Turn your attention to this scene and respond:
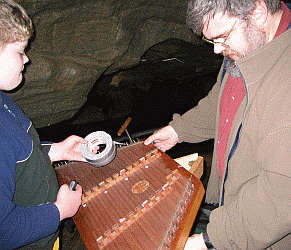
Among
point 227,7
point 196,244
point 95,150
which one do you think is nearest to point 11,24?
point 95,150

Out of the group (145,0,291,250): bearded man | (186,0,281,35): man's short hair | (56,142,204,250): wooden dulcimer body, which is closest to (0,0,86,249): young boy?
(56,142,204,250): wooden dulcimer body

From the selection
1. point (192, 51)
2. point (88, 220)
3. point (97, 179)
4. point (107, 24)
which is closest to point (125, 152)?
point (97, 179)

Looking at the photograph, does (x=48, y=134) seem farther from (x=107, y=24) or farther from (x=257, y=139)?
(x=257, y=139)

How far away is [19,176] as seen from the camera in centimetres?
108

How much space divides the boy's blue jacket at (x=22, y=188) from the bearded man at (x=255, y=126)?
2.82 ft

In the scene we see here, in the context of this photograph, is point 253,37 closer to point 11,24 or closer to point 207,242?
point 207,242

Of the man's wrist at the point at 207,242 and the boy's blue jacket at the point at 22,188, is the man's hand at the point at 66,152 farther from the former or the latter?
the man's wrist at the point at 207,242

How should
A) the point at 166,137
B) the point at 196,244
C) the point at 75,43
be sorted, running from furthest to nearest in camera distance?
the point at 75,43 → the point at 166,137 → the point at 196,244

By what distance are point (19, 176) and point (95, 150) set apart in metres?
0.60

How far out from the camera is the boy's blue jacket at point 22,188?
93 centimetres

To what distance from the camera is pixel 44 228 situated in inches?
40.6

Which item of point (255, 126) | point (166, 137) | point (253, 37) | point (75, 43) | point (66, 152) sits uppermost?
point (253, 37)

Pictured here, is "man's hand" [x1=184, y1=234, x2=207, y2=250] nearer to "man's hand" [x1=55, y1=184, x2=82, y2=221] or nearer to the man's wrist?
the man's wrist

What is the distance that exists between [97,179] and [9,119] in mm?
693
